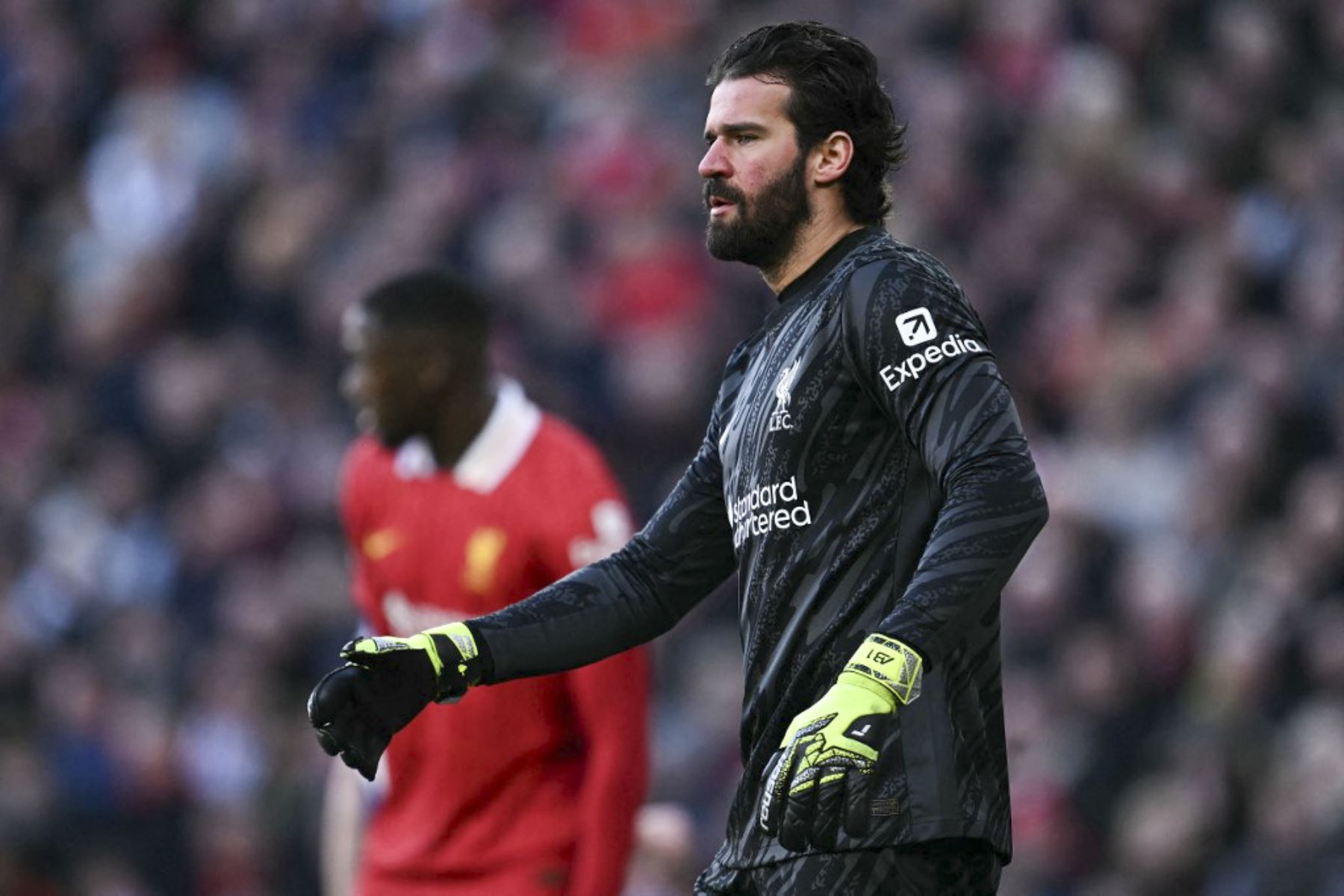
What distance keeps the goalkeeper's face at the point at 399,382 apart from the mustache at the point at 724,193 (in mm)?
1918

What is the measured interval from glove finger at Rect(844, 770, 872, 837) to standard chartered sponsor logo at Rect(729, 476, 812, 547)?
1.53 ft

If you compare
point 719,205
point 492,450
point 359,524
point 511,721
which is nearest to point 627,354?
point 359,524

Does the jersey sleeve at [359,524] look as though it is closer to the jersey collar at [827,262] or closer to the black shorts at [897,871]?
the jersey collar at [827,262]

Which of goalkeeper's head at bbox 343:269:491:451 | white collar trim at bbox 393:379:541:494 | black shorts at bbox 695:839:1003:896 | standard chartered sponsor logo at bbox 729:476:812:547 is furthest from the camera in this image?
goalkeeper's head at bbox 343:269:491:451

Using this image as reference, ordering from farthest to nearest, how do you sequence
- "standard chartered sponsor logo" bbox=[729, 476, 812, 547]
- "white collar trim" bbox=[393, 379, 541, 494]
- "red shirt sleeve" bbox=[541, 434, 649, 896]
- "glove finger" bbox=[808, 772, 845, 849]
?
"white collar trim" bbox=[393, 379, 541, 494] → "red shirt sleeve" bbox=[541, 434, 649, 896] → "standard chartered sponsor logo" bbox=[729, 476, 812, 547] → "glove finger" bbox=[808, 772, 845, 849]

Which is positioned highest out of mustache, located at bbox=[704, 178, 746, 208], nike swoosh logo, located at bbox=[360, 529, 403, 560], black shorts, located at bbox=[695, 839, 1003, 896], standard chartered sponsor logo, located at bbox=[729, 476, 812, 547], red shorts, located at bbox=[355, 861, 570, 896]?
mustache, located at bbox=[704, 178, 746, 208]

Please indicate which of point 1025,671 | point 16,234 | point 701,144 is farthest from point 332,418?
point 1025,671

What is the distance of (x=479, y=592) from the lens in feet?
16.8

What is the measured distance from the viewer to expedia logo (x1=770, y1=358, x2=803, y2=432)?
134 inches

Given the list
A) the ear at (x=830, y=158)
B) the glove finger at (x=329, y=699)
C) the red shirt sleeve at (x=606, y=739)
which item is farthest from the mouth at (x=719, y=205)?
the red shirt sleeve at (x=606, y=739)

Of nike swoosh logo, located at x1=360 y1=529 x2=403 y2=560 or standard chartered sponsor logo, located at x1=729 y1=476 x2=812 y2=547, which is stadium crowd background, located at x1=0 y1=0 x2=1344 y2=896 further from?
standard chartered sponsor logo, located at x1=729 y1=476 x2=812 y2=547

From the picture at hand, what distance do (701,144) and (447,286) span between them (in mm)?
4553

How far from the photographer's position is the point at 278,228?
1128 cm

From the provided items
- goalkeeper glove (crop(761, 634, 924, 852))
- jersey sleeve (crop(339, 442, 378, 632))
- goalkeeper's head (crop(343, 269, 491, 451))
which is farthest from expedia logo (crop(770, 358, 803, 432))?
jersey sleeve (crop(339, 442, 378, 632))
